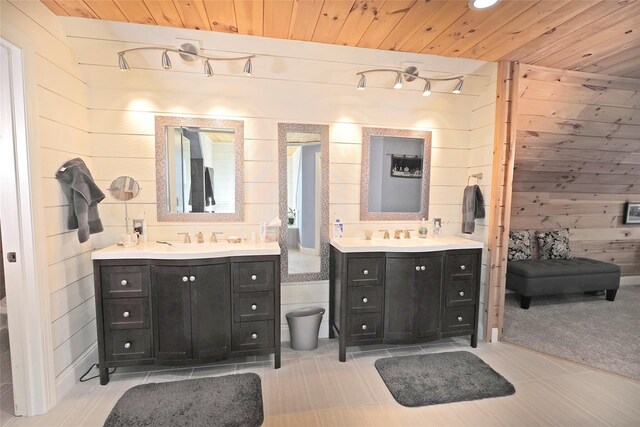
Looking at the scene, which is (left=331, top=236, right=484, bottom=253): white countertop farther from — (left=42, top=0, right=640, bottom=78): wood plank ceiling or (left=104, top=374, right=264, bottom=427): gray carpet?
(left=42, top=0, right=640, bottom=78): wood plank ceiling

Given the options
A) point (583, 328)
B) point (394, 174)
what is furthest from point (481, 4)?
point (583, 328)

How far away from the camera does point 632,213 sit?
166 inches

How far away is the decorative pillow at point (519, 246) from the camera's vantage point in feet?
12.6

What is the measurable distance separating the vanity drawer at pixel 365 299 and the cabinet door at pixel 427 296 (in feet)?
1.02

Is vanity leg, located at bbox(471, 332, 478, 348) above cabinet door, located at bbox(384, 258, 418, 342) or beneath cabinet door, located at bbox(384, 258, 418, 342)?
beneath

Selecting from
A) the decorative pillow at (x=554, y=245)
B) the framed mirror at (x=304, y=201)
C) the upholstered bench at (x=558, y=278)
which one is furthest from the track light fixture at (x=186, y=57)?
the decorative pillow at (x=554, y=245)

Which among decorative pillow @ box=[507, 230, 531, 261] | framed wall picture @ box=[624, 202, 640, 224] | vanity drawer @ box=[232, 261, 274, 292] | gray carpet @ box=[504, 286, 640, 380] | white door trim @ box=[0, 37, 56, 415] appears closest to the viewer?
white door trim @ box=[0, 37, 56, 415]

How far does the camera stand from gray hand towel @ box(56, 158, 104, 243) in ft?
6.46

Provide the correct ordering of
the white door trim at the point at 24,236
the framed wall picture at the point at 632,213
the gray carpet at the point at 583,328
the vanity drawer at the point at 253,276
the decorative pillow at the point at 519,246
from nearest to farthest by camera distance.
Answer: the white door trim at the point at 24,236 → the vanity drawer at the point at 253,276 → the gray carpet at the point at 583,328 → the decorative pillow at the point at 519,246 → the framed wall picture at the point at 632,213

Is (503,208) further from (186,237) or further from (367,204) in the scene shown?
(186,237)

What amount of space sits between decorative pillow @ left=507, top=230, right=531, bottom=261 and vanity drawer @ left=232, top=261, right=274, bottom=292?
10.9 ft

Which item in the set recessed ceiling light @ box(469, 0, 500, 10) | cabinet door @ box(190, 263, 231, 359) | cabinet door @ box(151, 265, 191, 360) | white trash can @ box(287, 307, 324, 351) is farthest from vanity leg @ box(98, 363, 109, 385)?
recessed ceiling light @ box(469, 0, 500, 10)

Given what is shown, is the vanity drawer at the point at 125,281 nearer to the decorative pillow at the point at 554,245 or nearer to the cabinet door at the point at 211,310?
the cabinet door at the point at 211,310

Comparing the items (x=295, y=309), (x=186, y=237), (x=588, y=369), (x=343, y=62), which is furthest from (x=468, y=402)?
(x=343, y=62)
